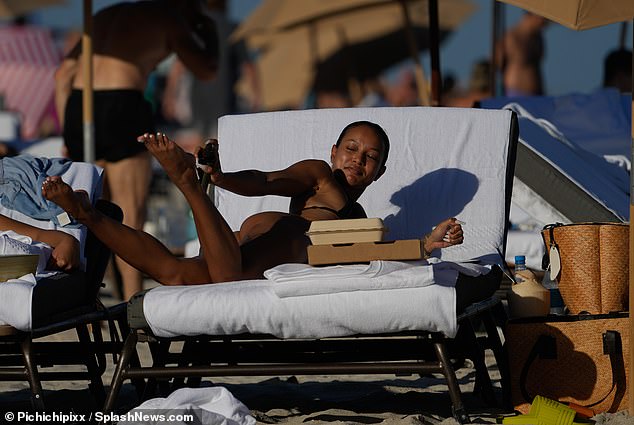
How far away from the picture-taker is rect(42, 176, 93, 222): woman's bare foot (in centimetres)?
418

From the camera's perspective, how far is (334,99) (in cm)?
1498

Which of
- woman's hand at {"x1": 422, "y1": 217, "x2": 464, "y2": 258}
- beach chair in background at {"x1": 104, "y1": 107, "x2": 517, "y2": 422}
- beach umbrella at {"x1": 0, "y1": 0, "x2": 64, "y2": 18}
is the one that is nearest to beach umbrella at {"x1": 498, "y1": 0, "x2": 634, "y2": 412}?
beach chair in background at {"x1": 104, "y1": 107, "x2": 517, "y2": 422}

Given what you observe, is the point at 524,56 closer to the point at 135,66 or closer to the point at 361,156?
the point at 135,66

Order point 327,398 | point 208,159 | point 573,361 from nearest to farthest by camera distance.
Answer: point 208,159
point 573,361
point 327,398


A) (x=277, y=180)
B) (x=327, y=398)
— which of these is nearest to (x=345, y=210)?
(x=277, y=180)

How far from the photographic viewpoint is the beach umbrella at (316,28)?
41.2ft

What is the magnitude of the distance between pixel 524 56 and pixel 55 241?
364 inches

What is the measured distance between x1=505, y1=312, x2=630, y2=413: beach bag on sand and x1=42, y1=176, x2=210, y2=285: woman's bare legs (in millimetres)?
1100

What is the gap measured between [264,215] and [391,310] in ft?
3.53

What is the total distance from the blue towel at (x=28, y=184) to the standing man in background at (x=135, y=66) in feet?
6.38

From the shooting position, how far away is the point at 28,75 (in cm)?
1711

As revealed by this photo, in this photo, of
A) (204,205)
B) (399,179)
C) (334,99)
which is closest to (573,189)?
(399,179)

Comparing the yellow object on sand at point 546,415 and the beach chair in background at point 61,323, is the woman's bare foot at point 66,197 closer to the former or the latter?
the beach chair in background at point 61,323

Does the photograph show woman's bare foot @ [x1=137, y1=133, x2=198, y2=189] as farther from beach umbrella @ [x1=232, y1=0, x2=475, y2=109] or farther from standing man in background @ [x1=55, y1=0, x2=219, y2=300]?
beach umbrella @ [x1=232, y1=0, x2=475, y2=109]
